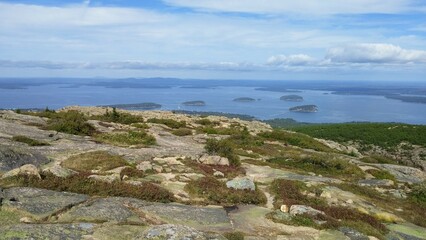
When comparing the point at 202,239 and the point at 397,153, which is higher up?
the point at 202,239

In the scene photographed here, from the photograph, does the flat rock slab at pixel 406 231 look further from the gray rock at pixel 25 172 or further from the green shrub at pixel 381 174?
the gray rock at pixel 25 172

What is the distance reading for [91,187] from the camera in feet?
47.6

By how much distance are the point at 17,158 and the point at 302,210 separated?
1321 cm

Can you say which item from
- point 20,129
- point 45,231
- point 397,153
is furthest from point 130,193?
point 397,153

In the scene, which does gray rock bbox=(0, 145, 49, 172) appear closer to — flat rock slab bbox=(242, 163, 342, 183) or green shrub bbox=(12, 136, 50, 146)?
green shrub bbox=(12, 136, 50, 146)

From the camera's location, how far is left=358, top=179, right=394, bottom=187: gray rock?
22.6 metres

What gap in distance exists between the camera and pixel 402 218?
16.7 metres

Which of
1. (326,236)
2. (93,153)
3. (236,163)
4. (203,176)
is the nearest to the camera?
(326,236)

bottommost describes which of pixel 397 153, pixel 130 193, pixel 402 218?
pixel 397 153

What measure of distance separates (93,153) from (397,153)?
48880mm

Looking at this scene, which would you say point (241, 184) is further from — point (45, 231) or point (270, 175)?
point (45, 231)

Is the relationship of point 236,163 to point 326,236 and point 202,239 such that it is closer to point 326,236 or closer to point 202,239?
point 326,236

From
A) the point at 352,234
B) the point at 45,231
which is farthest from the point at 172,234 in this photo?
the point at 352,234

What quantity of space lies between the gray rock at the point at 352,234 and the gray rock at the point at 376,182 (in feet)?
33.8
